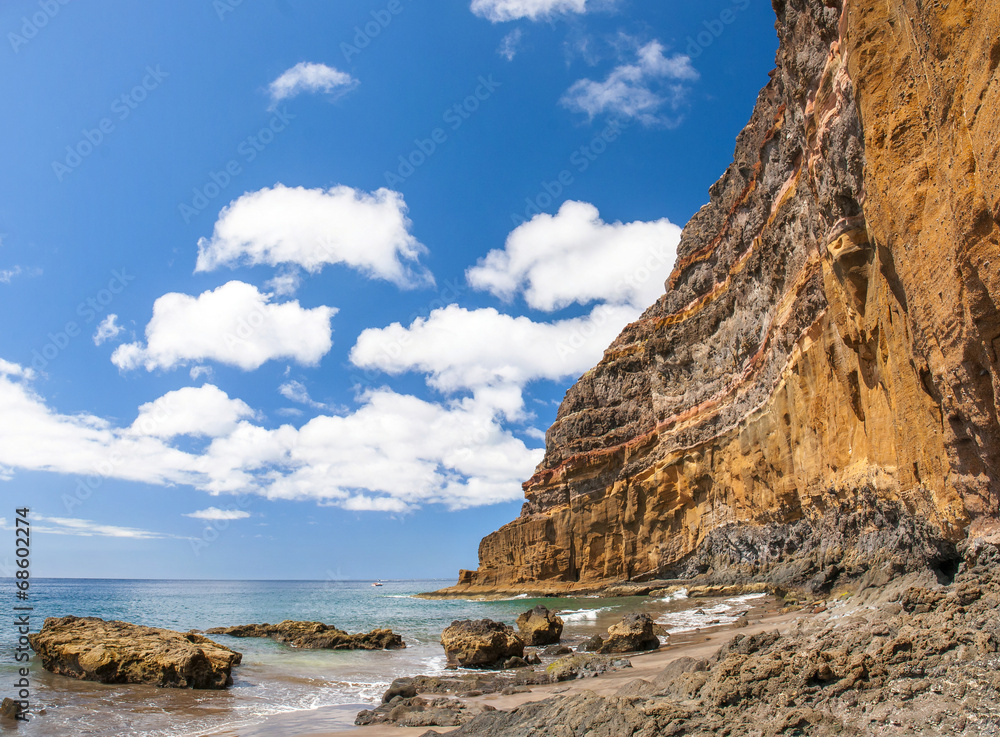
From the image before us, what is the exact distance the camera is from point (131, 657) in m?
12.5

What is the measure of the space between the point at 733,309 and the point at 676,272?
1026 cm

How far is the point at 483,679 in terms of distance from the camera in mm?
11609

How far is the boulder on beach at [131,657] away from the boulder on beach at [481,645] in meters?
5.00

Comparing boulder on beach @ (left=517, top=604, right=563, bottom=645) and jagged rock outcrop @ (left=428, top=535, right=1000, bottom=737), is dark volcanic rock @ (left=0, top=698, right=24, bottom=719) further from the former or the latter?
boulder on beach @ (left=517, top=604, right=563, bottom=645)

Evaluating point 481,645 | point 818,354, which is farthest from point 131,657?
point 818,354

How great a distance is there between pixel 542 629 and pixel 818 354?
49.5ft

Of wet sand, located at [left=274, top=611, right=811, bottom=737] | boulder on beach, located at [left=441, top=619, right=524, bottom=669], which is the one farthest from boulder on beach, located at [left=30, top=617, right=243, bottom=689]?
boulder on beach, located at [left=441, top=619, right=524, bottom=669]

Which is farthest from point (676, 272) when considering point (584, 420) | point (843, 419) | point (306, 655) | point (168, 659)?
point (168, 659)

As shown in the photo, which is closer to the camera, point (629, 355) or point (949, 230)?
point (949, 230)

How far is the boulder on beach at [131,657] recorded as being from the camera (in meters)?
12.1

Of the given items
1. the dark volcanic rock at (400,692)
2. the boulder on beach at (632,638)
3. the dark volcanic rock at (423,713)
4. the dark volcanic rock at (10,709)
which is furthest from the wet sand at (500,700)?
the dark volcanic rock at (10,709)

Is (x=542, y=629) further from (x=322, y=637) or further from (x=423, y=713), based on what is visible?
(x=423, y=713)

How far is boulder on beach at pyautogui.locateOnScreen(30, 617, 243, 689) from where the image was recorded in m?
12.1

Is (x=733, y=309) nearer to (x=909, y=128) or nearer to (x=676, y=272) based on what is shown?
(x=676, y=272)
